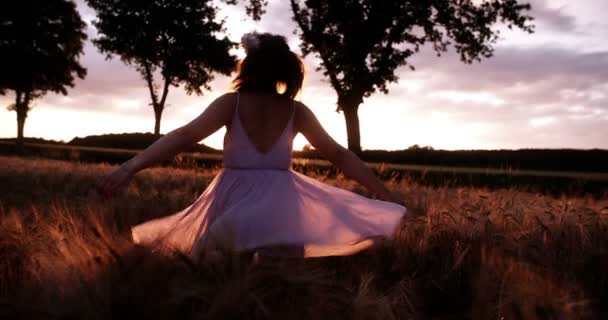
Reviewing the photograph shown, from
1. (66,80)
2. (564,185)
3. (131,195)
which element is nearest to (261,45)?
(131,195)

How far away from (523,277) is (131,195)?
361 centimetres

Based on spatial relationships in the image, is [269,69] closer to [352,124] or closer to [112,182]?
[112,182]

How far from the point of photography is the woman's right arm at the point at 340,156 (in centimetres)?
310

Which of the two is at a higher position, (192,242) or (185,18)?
(185,18)

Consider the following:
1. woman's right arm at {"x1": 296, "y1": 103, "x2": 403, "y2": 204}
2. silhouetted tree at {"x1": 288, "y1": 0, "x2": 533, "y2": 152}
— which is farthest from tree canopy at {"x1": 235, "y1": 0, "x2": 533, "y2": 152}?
woman's right arm at {"x1": 296, "y1": 103, "x2": 403, "y2": 204}

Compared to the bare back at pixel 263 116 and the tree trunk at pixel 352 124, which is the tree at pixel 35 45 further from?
the bare back at pixel 263 116

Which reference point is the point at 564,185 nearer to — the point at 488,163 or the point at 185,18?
the point at 488,163

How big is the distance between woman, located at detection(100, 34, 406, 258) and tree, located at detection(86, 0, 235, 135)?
75.9ft

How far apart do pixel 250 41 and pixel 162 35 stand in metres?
23.6

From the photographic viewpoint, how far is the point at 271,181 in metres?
2.96

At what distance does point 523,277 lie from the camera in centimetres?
166

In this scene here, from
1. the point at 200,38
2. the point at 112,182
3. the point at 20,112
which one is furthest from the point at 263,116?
the point at 20,112

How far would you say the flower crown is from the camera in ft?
9.93

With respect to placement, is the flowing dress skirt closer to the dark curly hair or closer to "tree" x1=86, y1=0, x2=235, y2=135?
the dark curly hair
